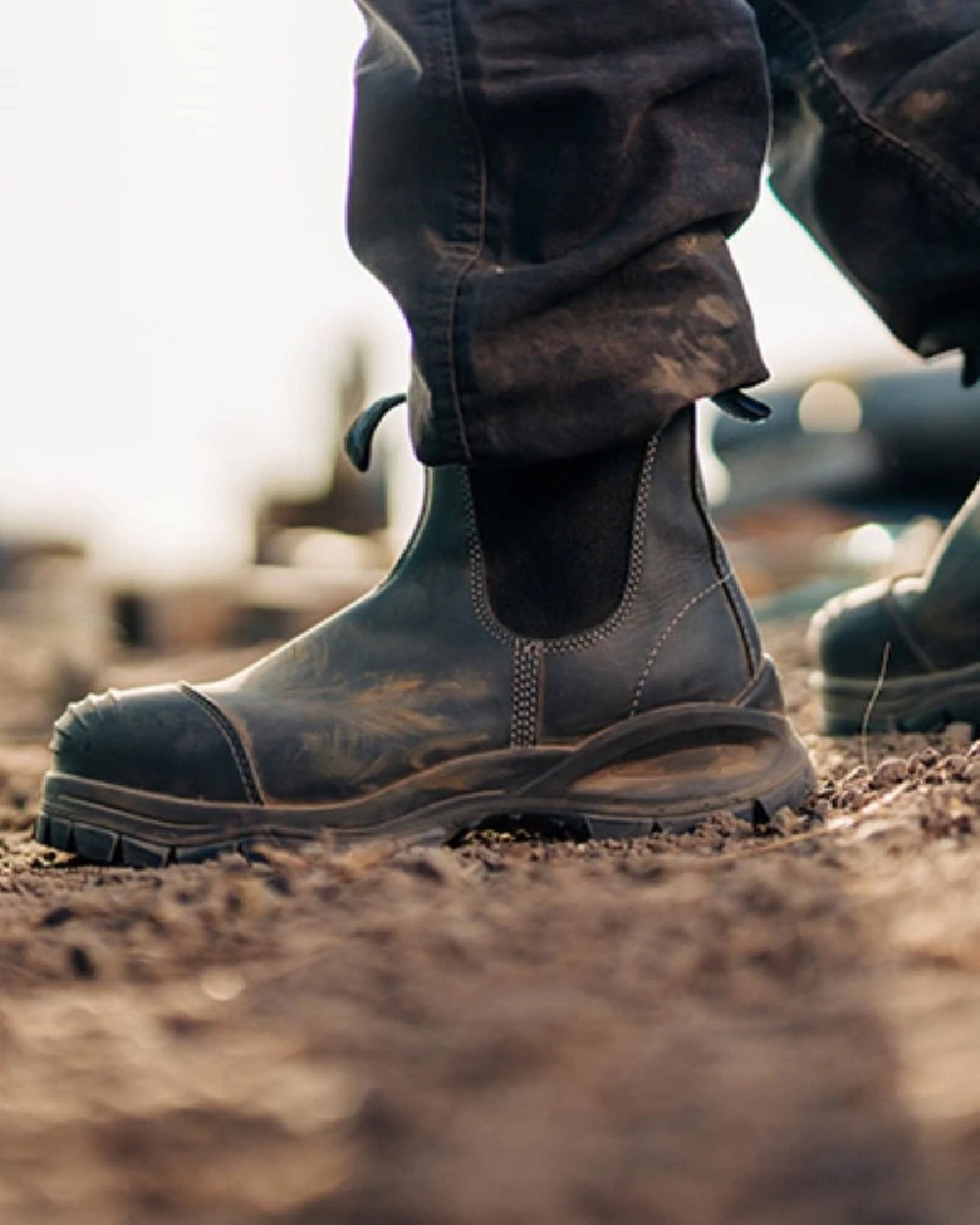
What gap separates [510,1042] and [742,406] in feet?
2.65

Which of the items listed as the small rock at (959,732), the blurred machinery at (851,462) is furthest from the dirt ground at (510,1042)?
the blurred machinery at (851,462)

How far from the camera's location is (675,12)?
3.76ft

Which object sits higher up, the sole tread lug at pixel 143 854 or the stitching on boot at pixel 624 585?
the stitching on boot at pixel 624 585

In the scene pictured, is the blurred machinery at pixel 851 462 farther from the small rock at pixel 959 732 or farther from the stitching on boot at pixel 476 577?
the stitching on boot at pixel 476 577

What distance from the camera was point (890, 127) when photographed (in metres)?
1.49

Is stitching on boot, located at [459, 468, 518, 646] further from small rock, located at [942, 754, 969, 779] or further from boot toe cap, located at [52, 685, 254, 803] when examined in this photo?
small rock, located at [942, 754, 969, 779]

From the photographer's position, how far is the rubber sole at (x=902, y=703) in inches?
63.9

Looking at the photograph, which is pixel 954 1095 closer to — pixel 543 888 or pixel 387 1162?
pixel 387 1162

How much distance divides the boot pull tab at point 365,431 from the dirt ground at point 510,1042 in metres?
0.48

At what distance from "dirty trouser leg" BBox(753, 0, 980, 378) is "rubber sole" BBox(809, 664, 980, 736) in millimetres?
441

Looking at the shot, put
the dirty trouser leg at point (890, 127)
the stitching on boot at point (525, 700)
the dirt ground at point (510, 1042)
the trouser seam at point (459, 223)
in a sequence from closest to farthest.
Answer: the dirt ground at point (510, 1042) < the trouser seam at point (459, 223) < the stitching on boot at point (525, 700) < the dirty trouser leg at point (890, 127)

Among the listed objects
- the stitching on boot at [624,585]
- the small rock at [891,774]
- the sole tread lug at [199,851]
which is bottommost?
the small rock at [891,774]

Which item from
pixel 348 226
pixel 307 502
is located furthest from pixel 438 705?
pixel 307 502

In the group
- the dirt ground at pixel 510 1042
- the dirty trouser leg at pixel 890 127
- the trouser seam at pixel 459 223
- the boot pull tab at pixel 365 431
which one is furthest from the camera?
the dirty trouser leg at pixel 890 127
